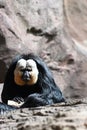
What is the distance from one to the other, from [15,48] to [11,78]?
6.68 feet

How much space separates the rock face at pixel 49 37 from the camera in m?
7.43

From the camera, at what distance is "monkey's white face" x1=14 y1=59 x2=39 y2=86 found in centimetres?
495

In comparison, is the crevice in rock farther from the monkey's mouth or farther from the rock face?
the monkey's mouth

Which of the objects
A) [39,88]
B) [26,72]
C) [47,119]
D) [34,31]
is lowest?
[34,31]

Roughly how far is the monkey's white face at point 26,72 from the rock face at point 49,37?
2.21 m

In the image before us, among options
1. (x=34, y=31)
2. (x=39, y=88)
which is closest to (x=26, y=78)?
(x=39, y=88)

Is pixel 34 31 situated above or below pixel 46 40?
above

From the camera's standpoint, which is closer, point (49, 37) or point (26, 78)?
point (26, 78)

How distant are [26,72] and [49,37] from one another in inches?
113

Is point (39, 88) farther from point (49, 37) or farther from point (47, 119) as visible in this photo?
point (49, 37)

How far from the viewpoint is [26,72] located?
5035 mm

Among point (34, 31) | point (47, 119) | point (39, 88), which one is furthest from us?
point (34, 31)

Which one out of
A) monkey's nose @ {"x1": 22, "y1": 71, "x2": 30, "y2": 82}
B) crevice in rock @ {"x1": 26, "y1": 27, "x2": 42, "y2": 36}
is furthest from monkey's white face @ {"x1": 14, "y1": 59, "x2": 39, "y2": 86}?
crevice in rock @ {"x1": 26, "y1": 27, "x2": 42, "y2": 36}

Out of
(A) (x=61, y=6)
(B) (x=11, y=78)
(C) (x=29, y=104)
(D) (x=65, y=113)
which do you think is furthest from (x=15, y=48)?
(D) (x=65, y=113)
